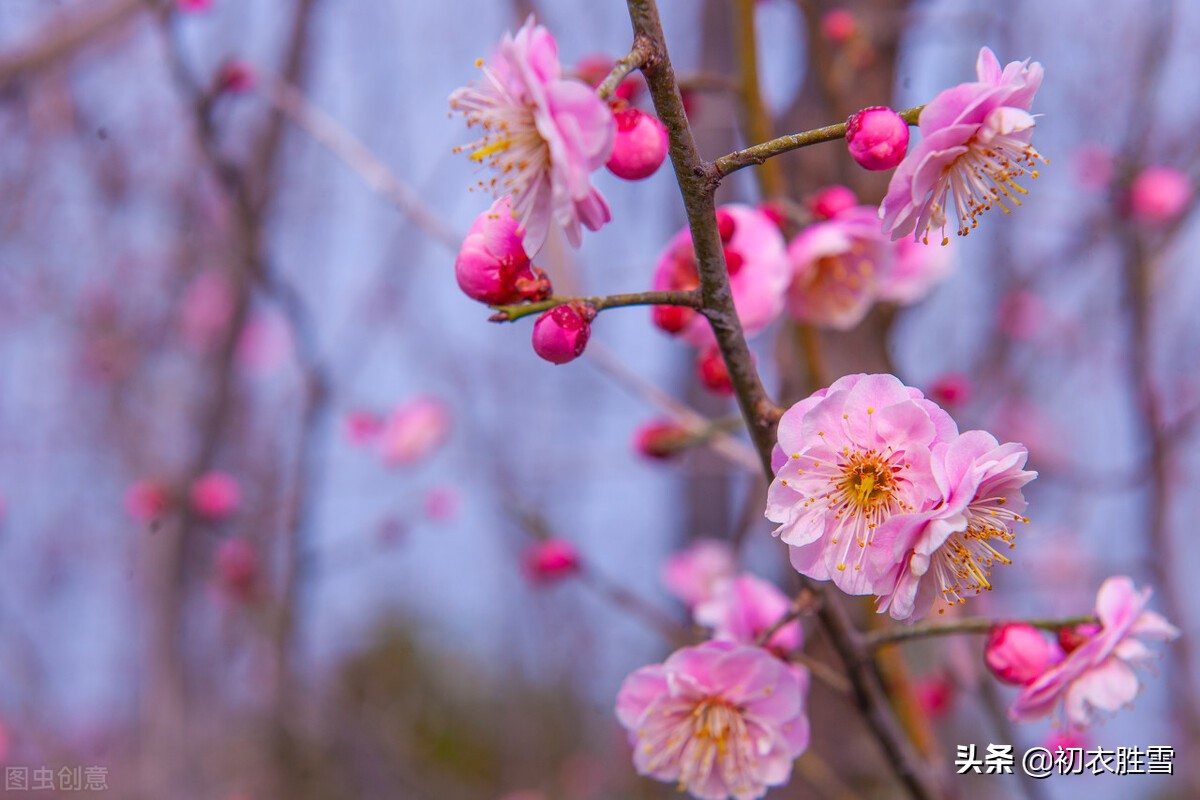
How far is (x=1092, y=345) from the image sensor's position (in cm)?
320

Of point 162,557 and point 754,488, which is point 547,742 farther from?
point 754,488

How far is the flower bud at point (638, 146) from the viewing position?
675 millimetres

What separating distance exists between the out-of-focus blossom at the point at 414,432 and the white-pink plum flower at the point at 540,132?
111 inches

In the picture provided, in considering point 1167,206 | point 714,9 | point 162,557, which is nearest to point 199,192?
point 162,557

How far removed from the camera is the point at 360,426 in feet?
10.3

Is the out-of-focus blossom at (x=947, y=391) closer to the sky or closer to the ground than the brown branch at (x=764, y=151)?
closer to the ground

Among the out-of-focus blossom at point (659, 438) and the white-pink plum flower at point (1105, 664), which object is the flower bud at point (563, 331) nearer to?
the out-of-focus blossom at point (659, 438)

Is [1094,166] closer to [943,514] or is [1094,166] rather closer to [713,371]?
[713,371]

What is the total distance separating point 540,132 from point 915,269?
86 cm

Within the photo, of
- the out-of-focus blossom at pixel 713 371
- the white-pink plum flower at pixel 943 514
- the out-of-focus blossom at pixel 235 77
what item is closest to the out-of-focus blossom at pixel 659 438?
the out-of-focus blossom at pixel 713 371

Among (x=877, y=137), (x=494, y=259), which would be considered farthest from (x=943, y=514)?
(x=494, y=259)

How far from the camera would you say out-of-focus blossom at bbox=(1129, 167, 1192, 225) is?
2.18 metres

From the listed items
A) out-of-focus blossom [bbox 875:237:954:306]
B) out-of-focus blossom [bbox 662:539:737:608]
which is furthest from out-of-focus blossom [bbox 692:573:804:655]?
out-of-focus blossom [bbox 662:539:737:608]

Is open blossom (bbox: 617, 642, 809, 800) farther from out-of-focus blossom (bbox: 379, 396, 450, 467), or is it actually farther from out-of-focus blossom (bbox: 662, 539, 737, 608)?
out-of-focus blossom (bbox: 379, 396, 450, 467)
